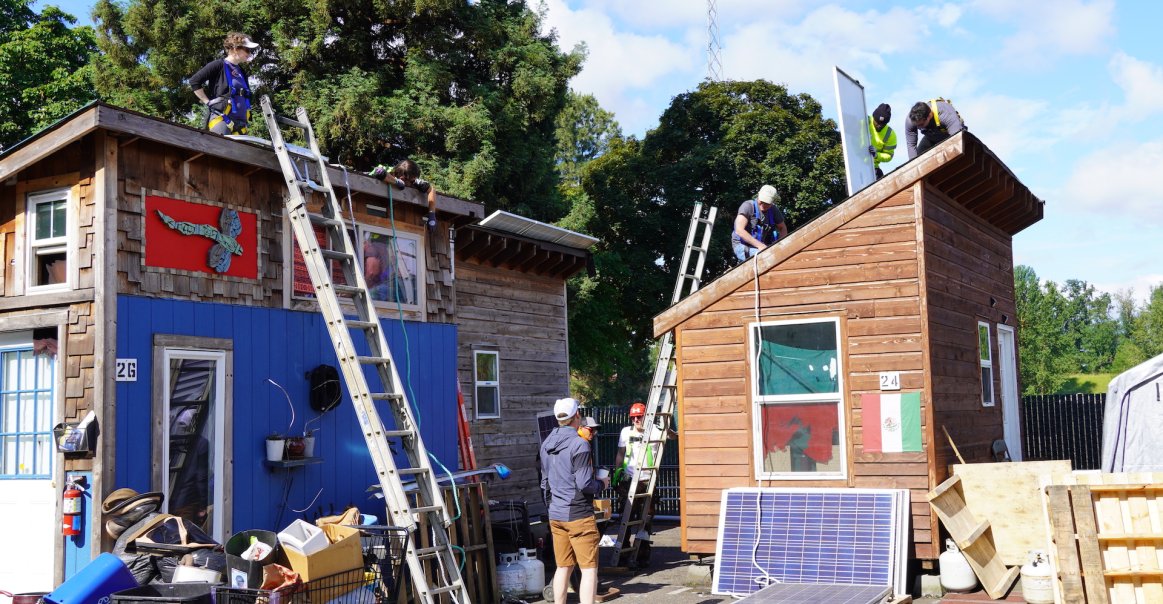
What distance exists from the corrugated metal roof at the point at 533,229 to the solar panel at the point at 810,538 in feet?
17.8

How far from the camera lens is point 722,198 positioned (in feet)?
94.3

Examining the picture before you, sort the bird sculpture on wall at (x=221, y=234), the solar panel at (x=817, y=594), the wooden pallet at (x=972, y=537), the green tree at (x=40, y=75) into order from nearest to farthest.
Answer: the solar panel at (x=817, y=594) → the wooden pallet at (x=972, y=537) → the bird sculpture on wall at (x=221, y=234) → the green tree at (x=40, y=75)

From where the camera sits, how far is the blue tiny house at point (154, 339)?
9008mm

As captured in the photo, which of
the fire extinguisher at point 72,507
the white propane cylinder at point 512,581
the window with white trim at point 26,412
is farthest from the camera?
the white propane cylinder at point 512,581

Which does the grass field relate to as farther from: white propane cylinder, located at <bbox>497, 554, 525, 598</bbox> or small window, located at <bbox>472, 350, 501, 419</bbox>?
white propane cylinder, located at <bbox>497, 554, 525, 598</bbox>

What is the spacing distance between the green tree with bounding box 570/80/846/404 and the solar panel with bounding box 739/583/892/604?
18.0 m

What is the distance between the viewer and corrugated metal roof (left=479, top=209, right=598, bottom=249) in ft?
46.2

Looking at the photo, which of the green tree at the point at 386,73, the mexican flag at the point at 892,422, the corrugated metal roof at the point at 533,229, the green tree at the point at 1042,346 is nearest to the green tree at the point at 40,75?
the green tree at the point at 386,73

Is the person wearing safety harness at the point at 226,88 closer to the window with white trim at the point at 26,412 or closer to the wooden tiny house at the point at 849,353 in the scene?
the window with white trim at the point at 26,412

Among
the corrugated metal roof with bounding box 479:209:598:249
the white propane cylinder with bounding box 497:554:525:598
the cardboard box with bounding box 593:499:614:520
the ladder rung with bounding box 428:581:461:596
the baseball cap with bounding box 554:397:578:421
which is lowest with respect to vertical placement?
the white propane cylinder with bounding box 497:554:525:598

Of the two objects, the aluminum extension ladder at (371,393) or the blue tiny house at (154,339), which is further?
the blue tiny house at (154,339)

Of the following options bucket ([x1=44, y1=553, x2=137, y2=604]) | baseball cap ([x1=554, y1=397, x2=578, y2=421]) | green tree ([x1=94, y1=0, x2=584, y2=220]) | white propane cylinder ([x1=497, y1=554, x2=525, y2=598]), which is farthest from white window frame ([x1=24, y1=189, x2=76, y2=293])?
green tree ([x1=94, y1=0, x2=584, y2=220])

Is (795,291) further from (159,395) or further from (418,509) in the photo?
(159,395)

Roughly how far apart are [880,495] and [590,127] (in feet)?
127
